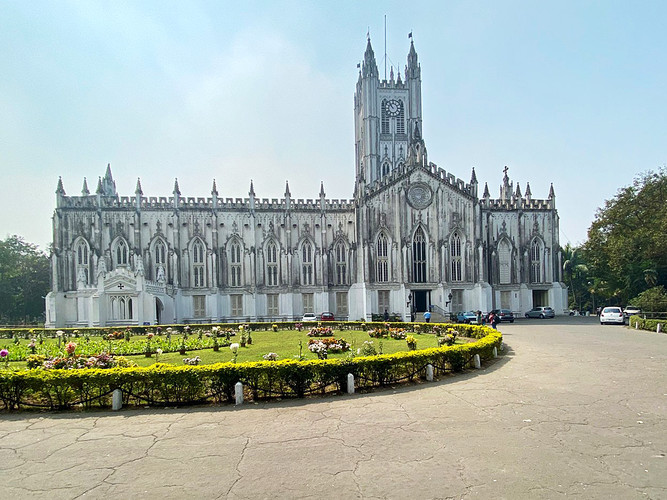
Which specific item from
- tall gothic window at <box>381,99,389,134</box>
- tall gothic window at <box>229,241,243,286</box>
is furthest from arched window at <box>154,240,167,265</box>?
tall gothic window at <box>381,99,389,134</box>

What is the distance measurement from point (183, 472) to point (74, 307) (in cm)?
4227

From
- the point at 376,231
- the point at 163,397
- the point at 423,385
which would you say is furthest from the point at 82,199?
the point at 423,385

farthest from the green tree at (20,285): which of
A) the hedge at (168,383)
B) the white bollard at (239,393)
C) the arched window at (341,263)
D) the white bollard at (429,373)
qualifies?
the white bollard at (429,373)

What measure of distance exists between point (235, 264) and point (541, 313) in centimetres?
3191

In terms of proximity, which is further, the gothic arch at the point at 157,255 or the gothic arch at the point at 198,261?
the gothic arch at the point at 198,261

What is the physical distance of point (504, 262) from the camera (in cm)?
4778

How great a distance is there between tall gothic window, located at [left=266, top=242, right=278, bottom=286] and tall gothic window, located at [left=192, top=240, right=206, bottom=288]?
6478 mm

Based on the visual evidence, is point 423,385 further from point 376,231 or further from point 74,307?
point 74,307

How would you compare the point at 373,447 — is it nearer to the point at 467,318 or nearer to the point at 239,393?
the point at 239,393

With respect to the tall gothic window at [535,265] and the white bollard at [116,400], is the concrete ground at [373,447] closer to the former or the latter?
the white bollard at [116,400]

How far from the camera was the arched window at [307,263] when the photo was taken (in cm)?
4641

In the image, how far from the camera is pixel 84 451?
808 cm

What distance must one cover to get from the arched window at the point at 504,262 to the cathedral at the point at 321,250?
148 millimetres

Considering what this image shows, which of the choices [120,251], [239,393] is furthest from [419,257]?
[239,393]
